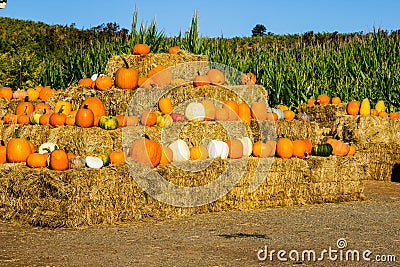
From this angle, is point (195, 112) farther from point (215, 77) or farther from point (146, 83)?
point (215, 77)

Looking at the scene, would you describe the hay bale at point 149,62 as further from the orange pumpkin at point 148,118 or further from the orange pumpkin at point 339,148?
the orange pumpkin at point 339,148

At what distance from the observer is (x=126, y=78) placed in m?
10.0

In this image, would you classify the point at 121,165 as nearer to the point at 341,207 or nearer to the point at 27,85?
the point at 341,207

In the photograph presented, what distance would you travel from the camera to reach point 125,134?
8633 mm

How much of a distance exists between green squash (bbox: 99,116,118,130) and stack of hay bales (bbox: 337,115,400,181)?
214 inches

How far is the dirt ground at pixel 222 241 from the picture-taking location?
209 inches

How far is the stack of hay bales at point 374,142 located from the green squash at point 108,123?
5432 millimetres

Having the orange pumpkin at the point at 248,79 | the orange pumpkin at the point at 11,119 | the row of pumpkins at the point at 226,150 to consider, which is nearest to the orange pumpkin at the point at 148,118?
the row of pumpkins at the point at 226,150

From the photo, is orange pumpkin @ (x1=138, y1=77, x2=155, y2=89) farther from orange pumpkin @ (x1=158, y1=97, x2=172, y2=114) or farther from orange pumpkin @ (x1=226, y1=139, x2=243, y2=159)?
orange pumpkin @ (x1=226, y1=139, x2=243, y2=159)

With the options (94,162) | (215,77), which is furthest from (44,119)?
(215,77)

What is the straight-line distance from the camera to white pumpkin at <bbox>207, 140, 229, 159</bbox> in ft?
28.4

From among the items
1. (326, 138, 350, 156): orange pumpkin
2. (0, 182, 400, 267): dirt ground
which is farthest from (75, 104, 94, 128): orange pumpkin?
(326, 138, 350, 156): orange pumpkin

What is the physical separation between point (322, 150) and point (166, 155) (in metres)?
2.50

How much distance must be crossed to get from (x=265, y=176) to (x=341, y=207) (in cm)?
112
